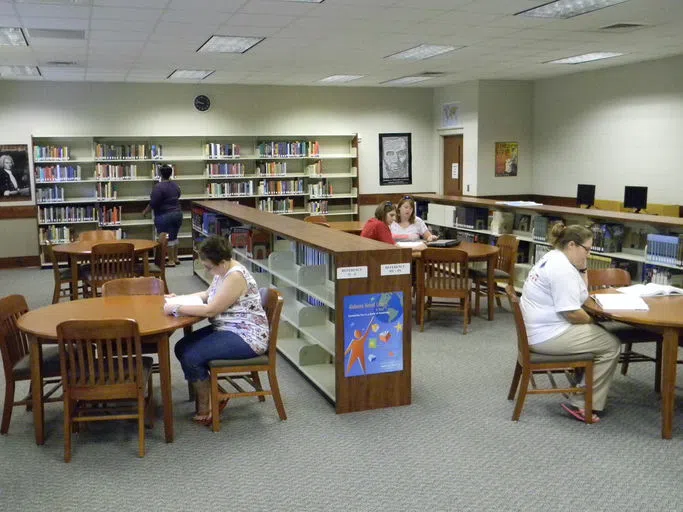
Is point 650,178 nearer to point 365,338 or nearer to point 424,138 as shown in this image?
point 424,138

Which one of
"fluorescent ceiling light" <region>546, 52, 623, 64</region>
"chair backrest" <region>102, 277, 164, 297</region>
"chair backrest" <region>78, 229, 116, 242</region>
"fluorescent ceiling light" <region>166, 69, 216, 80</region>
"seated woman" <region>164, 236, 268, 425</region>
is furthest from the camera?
"fluorescent ceiling light" <region>166, 69, 216, 80</region>

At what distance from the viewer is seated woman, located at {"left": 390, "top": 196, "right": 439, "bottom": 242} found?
7.68 meters

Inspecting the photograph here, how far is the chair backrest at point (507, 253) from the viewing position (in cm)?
723

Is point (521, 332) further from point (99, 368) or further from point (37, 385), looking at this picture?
point (37, 385)

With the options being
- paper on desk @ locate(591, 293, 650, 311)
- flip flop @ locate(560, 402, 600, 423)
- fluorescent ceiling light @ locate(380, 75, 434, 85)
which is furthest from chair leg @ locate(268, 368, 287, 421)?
fluorescent ceiling light @ locate(380, 75, 434, 85)

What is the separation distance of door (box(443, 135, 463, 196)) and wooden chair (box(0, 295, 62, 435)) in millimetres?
9246

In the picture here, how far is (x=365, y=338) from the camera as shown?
4.41 meters

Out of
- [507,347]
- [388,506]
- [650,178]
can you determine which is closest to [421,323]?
[507,347]

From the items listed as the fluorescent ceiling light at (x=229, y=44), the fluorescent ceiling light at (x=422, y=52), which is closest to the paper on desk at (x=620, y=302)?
the fluorescent ceiling light at (x=422, y=52)

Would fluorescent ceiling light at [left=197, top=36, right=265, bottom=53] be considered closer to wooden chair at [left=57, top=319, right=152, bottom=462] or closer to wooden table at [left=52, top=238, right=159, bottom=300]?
wooden table at [left=52, top=238, right=159, bottom=300]

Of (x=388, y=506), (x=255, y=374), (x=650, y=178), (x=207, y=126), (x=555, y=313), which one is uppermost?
(x=207, y=126)

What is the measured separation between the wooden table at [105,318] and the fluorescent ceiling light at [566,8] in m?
4.33

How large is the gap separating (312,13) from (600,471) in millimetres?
4512

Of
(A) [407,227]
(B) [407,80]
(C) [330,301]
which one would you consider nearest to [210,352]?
(C) [330,301]
